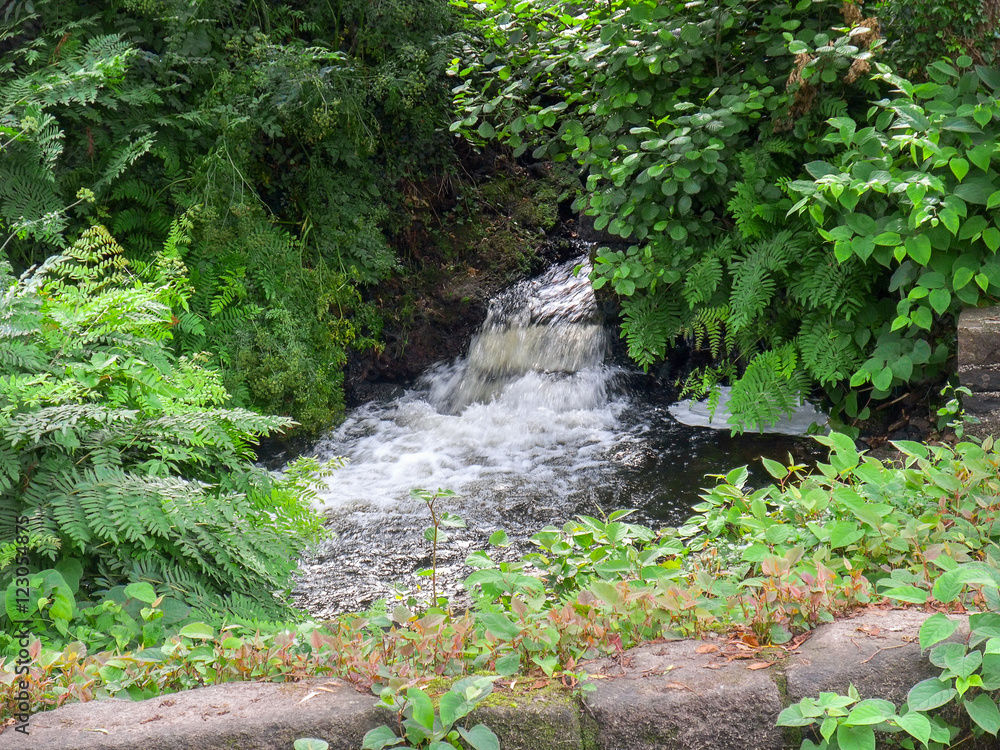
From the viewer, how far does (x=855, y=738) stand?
1560 millimetres

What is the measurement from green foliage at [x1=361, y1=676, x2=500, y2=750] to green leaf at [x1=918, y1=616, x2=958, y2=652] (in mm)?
923

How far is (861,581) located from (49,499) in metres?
2.55

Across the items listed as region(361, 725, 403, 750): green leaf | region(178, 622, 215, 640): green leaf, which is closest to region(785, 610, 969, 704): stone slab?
region(361, 725, 403, 750): green leaf

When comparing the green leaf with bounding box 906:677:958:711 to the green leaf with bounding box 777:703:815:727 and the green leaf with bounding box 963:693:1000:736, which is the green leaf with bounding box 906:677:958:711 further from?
the green leaf with bounding box 777:703:815:727

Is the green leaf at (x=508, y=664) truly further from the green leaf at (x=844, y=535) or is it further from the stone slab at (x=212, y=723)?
the green leaf at (x=844, y=535)

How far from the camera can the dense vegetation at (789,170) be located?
3.69 m

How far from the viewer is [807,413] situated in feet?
18.9

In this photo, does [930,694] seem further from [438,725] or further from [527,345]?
[527,345]

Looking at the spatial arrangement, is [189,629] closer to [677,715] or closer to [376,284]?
[677,715]

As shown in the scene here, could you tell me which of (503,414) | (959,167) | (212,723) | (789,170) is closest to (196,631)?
(212,723)

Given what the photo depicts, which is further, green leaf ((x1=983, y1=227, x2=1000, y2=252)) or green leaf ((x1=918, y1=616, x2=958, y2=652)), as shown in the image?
green leaf ((x1=983, y1=227, x2=1000, y2=252))

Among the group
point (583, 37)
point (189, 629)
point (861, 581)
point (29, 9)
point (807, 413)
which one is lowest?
point (807, 413)

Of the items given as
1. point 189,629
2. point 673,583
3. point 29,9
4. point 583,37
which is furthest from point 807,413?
point 29,9

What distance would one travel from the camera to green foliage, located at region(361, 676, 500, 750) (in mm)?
1575
